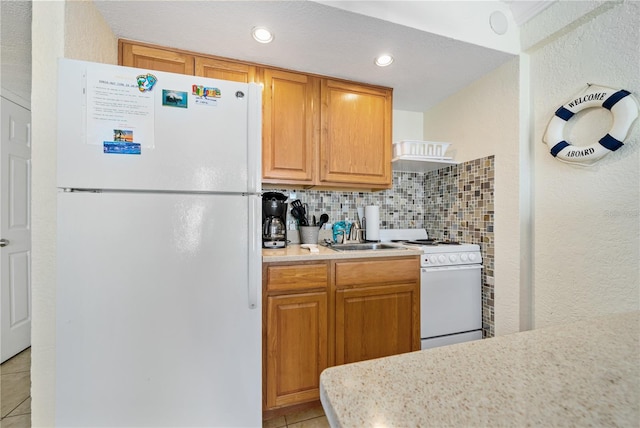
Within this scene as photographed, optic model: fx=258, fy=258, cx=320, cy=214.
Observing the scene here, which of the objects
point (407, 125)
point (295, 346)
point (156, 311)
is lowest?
point (295, 346)

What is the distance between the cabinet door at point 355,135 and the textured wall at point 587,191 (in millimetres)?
950

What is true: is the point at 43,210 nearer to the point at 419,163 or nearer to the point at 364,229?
the point at 364,229

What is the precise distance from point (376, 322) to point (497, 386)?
1.34 metres

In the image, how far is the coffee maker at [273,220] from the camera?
172 centimetres

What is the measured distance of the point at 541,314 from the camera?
1.56 metres

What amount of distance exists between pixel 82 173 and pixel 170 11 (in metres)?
0.96

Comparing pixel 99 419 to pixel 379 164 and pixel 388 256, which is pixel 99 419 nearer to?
Answer: pixel 388 256

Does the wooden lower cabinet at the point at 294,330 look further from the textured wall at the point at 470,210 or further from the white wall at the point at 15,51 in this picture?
the white wall at the point at 15,51

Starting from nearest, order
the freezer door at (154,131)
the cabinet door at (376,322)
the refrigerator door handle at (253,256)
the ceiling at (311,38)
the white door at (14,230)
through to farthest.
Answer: the freezer door at (154,131), the refrigerator door handle at (253,256), the ceiling at (311,38), the cabinet door at (376,322), the white door at (14,230)

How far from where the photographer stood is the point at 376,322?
63.6 inches

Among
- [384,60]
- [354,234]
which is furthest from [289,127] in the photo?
[354,234]

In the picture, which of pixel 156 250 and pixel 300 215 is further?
pixel 300 215

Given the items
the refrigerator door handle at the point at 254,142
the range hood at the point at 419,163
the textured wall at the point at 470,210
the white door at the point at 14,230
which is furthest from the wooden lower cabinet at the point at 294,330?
the white door at the point at 14,230

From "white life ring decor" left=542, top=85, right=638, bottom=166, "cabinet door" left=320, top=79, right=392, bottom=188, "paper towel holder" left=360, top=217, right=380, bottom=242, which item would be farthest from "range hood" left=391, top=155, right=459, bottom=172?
"white life ring decor" left=542, top=85, right=638, bottom=166
